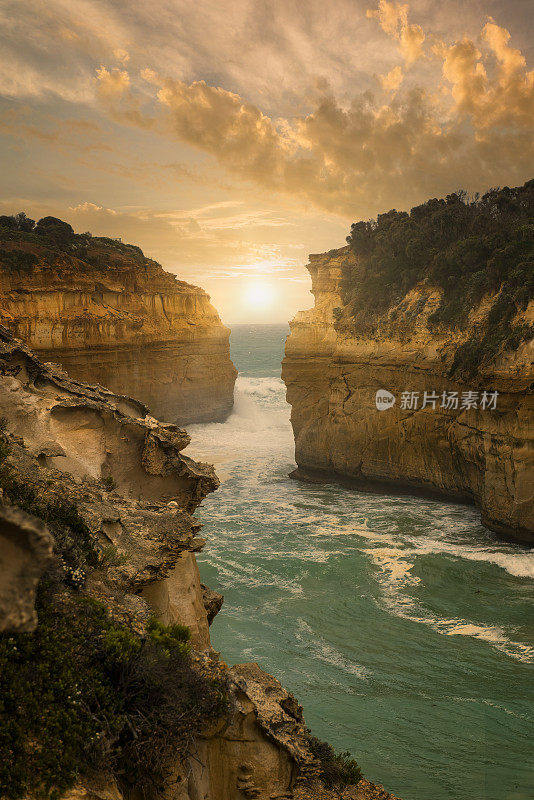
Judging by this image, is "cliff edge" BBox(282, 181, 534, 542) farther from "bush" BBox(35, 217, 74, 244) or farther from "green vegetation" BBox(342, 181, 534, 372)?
"bush" BBox(35, 217, 74, 244)

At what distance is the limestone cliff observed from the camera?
385cm

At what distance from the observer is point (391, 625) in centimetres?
1382

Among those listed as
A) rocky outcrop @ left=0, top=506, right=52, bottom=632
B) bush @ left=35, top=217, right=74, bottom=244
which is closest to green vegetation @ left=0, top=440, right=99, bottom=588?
rocky outcrop @ left=0, top=506, right=52, bottom=632

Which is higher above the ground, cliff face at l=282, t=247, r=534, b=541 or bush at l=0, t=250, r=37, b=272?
bush at l=0, t=250, r=37, b=272

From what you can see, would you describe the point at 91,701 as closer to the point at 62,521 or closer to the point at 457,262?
the point at 62,521

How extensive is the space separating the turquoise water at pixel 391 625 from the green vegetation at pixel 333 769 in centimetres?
305

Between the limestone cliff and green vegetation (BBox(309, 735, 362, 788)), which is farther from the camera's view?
green vegetation (BBox(309, 735, 362, 788))

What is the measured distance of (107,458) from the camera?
28.2 ft

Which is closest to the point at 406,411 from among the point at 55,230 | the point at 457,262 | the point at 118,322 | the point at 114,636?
the point at 457,262

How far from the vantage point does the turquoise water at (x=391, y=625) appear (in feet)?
30.6

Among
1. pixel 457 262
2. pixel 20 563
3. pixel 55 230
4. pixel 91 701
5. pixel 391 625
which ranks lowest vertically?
pixel 391 625

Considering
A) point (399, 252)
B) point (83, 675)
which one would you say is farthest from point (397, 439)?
point (83, 675)

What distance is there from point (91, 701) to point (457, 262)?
23.8 meters

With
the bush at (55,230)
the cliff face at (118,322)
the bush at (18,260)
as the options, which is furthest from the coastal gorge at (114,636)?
the bush at (55,230)
